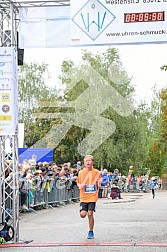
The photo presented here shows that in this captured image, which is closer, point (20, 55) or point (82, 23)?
point (82, 23)

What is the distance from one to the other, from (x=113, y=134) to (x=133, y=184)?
7.34 meters

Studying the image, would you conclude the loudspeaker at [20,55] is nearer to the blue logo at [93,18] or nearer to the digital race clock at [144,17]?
the blue logo at [93,18]

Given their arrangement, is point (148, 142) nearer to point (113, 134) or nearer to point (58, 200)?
point (113, 134)

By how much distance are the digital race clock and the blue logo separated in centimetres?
29

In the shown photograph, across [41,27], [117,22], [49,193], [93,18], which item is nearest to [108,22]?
[117,22]

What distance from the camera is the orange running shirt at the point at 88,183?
13.9m

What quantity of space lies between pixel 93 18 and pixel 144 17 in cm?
101

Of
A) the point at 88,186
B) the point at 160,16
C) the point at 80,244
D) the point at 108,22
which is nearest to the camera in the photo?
the point at 80,244

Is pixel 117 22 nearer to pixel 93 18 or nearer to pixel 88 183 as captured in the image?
pixel 93 18

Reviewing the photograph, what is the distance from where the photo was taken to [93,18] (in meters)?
13.3

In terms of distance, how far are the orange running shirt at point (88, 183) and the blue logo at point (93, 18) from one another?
9.14 feet

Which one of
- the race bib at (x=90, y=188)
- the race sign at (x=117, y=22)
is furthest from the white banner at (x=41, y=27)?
the race bib at (x=90, y=188)

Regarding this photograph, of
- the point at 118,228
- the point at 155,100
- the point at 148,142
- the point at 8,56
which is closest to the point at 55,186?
the point at 118,228

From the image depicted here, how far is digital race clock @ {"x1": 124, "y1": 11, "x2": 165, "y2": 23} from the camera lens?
1302 cm
